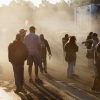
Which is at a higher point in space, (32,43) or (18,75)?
(32,43)

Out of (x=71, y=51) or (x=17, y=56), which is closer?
(x=17, y=56)

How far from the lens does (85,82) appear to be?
736 centimetres

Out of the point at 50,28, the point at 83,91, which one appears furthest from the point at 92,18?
the point at 50,28

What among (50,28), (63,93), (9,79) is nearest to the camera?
(63,93)

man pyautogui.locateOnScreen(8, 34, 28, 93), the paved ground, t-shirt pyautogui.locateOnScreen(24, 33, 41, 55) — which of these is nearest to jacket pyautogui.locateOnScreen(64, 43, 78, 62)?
the paved ground

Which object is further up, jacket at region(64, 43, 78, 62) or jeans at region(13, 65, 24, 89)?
jacket at region(64, 43, 78, 62)

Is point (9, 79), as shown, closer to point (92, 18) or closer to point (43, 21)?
point (92, 18)

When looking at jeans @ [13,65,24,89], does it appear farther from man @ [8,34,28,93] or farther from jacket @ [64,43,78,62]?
jacket @ [64,43,78,62]

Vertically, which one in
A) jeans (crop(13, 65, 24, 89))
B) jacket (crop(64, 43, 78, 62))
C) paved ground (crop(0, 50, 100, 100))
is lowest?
paved ground (crop(0, 50, 100, 100))

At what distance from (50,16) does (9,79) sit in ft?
85.3

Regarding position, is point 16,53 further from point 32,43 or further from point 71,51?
point 71,51

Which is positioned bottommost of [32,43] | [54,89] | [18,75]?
[54,89]

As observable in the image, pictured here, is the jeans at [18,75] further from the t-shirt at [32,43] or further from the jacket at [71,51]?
the jacket at [71,51]

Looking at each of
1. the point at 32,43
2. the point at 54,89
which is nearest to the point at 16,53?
the point at 32,43
